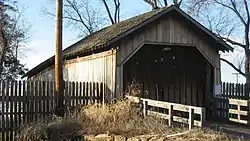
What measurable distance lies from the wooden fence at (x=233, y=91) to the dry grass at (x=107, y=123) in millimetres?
6509

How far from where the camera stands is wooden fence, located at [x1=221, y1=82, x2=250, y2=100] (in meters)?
20.7

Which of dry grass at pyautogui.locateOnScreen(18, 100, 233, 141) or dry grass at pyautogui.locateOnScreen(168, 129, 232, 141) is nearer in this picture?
dry grass at pyautogui.locateOnScreen(168, 129, 232, 141)

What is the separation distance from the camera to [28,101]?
17.5 metres

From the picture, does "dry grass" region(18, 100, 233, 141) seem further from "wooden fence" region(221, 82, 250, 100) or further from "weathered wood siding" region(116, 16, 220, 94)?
→ "wooden fence" region(221, 82, 250, 100)

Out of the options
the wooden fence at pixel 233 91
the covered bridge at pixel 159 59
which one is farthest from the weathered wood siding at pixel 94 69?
the wooden fence at pixel 233 91

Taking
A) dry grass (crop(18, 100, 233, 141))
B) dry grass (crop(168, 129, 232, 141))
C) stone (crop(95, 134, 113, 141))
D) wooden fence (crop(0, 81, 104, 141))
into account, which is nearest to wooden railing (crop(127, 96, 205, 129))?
dry grass (crop(18, 100, 233, 141))

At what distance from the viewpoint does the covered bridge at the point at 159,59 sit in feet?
59.7

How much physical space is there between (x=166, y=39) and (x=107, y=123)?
587 cm

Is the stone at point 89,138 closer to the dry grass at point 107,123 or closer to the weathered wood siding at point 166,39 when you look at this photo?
the dry grass at point 107,123

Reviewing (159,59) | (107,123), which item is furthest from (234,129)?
(159,59)

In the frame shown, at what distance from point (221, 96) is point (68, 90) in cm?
729

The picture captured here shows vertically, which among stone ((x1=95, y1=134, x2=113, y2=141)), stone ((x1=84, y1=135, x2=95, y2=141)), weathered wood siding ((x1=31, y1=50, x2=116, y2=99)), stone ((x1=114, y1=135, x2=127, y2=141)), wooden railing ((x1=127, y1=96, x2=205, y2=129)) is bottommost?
stone ((x1=84, y1=135, x2=95, y2=141))

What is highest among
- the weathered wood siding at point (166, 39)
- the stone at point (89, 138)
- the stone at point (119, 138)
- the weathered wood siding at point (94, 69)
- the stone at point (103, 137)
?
the weathered wood siding at point (166, 39)

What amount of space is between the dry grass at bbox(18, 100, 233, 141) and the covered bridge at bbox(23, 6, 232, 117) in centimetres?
242
